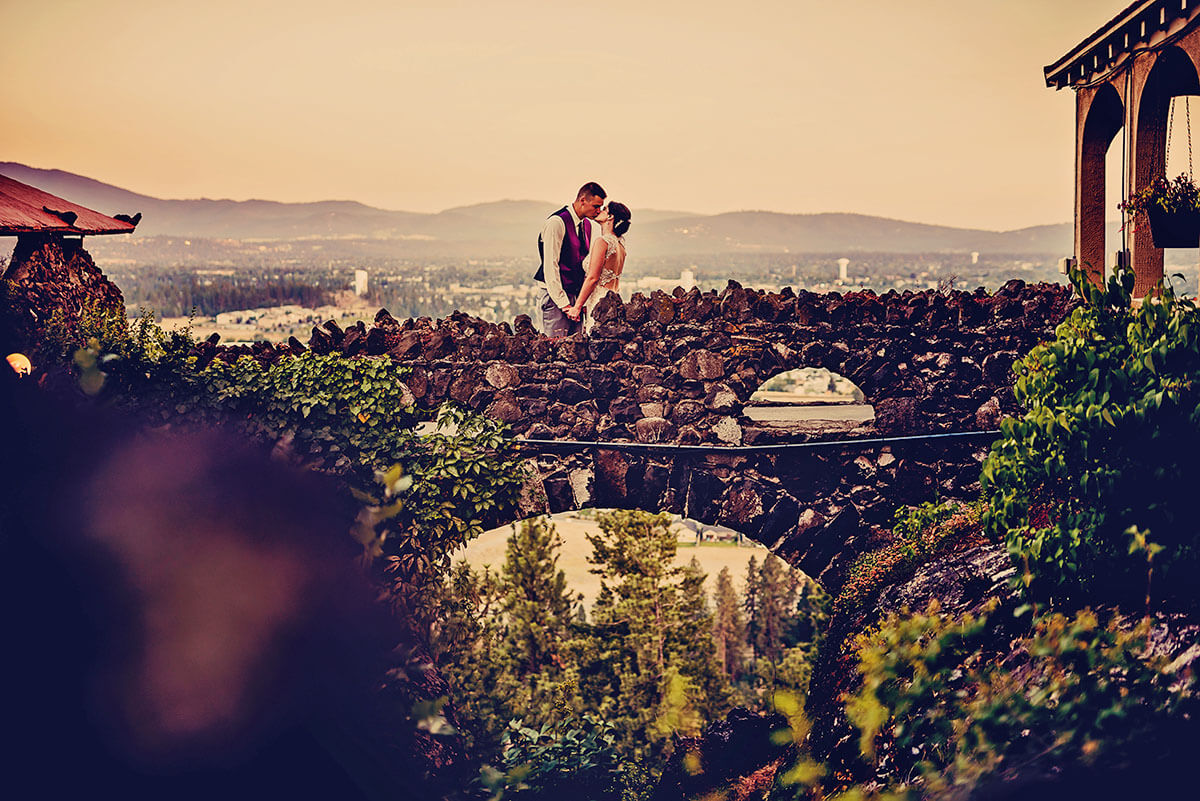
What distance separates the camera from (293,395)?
7.97m

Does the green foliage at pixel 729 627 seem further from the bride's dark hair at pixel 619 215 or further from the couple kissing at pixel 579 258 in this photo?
the bride's dark hair at pixel 619 215

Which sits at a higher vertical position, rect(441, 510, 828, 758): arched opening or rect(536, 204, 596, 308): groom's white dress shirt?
rect(536, 204, 596, 308): groom's white dress shirt

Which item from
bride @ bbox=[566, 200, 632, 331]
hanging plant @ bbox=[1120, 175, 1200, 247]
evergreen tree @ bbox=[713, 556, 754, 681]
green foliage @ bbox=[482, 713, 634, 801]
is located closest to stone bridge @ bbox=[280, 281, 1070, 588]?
bride @ bbox=[566, 200, 632, 331]

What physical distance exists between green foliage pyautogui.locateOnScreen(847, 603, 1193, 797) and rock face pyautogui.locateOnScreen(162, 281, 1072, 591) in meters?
2.25

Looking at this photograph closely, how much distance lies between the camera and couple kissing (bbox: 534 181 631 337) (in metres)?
7.55

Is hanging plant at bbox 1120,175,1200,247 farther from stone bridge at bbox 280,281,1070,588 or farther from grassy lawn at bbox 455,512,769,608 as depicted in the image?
grassy lawn at bbox 455,512,769,608

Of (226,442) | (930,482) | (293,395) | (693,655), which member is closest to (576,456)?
(293,395)

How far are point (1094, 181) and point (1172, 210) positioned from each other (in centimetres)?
217

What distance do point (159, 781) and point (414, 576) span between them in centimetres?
730

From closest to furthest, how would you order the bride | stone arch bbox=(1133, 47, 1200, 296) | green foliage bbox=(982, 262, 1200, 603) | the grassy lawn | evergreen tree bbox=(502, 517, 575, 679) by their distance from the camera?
green foliage bbox=(982, 262, 1200, 603) < the bride < stone arch bbox=(1133, 47, 1200, 296) < evergreen tree bbox=(502, 517, 575, 679) < the grassy lawn

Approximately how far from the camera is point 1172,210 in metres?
7.54

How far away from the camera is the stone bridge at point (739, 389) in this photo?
814cm

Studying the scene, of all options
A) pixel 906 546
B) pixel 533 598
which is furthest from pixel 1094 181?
pixel 533 598

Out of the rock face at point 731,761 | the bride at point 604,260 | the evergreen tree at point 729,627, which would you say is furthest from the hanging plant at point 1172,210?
the evergreen tree at point 729,627
